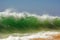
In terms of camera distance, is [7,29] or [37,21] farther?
[37,21]

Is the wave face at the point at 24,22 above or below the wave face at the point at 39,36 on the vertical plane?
above

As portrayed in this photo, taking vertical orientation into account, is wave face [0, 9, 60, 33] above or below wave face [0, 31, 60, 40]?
above

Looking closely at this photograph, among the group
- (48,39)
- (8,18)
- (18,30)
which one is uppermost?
(8,18)

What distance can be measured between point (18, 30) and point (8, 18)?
172mm

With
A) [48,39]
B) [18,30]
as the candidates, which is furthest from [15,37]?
[48,39]

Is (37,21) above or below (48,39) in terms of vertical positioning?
above

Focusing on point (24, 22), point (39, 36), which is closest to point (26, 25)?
point (24, 22)

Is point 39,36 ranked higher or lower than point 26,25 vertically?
lower

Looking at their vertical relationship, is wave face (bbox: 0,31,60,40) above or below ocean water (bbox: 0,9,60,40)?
below

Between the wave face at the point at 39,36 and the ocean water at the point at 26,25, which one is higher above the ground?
the ocean water at the point at 26,25

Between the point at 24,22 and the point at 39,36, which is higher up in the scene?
the point at 24,22

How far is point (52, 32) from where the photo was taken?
1.73 m

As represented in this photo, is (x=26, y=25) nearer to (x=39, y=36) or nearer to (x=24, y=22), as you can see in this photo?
(x=24, y=22)

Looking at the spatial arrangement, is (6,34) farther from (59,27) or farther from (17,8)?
(59,27)
